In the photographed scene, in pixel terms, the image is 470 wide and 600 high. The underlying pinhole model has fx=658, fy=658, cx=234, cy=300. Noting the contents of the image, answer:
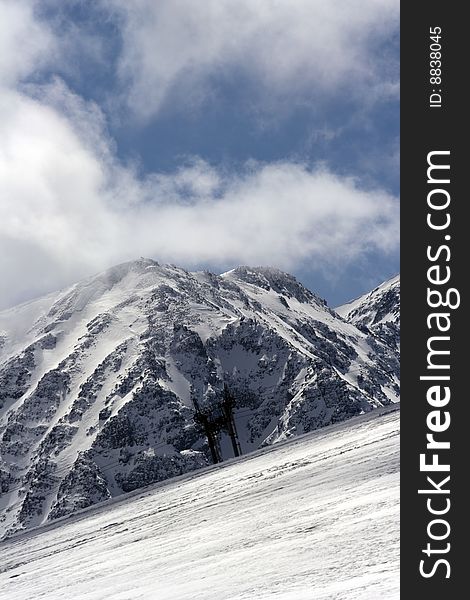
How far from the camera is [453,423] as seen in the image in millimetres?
5637

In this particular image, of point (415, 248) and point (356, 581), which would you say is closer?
point (356, 581)

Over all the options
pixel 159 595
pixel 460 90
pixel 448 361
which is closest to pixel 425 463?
pixel 448 361

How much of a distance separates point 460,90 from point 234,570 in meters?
5.36

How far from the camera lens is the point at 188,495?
15.5 meters

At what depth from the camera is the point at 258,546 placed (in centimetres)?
688

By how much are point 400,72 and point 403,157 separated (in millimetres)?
1266

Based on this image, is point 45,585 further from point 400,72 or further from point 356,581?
point 400,72

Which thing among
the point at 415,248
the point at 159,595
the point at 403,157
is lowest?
the point at 159,595

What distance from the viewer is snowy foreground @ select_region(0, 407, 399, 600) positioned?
17.0 feet

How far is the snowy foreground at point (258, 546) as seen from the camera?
518cm

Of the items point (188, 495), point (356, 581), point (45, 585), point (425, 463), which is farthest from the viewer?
point (188, 495)

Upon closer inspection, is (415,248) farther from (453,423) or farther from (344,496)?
(344,496)

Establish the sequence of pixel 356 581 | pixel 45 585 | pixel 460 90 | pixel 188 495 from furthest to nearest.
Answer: pixel 188 495
pixel 45 585
pixel 460 90
pixel 356 581

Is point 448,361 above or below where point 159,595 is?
above
